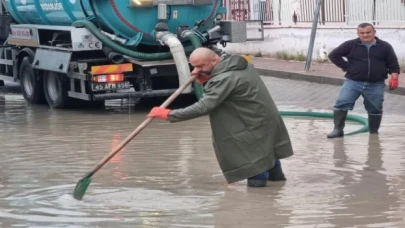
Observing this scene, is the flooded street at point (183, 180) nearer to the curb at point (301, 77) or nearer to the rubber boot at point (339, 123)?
the rubber boot at point (339, 123)

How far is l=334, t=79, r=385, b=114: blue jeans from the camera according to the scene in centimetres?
1212

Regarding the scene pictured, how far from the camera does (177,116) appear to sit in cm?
841

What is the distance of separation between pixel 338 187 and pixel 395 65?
3.59 metres

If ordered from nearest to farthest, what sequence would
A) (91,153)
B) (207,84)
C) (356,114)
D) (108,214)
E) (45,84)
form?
1. (108,214)
2. (207,84)
3. (91,153)
4. (356,114)
5. (45,84)

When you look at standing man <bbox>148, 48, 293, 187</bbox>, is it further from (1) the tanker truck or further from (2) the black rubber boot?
(1) the tanker truck

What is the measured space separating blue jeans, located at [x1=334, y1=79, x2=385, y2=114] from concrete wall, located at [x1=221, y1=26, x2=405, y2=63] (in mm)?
9256

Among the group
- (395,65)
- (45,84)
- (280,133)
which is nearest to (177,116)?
(280,133)

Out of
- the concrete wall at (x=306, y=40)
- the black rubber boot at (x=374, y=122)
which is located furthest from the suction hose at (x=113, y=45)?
the concrete wall at (x=306, y=40)

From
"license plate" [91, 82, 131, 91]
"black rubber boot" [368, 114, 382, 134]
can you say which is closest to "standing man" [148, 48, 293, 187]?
"black rubber boot" [368, 114, 382, 134]

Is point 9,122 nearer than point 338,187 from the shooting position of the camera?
No

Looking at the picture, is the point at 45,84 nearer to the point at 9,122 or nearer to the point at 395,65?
the point at 9,122

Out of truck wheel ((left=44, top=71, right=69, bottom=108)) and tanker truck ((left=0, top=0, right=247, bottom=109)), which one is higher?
tanker truck ((left=0, top=0, right=247, bottom=109))

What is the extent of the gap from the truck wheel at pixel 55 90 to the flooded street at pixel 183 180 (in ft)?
6.17

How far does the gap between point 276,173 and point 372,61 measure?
135 inches
